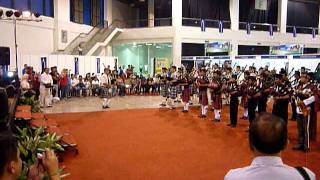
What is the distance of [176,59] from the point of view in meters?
22.1

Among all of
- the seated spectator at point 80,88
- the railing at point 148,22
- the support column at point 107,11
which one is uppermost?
the support column at point 107,11

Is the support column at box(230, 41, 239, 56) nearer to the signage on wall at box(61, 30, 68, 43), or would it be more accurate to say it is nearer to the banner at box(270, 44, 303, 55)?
the banner at box(270, 44, 303, 55)

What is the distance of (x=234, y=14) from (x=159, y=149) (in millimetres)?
19221

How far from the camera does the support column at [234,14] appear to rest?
24.1 m

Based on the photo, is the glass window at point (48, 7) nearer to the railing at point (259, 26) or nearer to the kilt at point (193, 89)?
the kilt at point (193, 89)

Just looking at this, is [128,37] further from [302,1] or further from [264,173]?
[264,173]

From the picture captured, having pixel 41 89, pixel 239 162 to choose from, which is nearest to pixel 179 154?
pixel 239 162

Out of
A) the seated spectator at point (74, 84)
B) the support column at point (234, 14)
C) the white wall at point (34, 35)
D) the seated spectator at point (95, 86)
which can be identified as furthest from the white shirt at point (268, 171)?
the support column at point (234, 14)

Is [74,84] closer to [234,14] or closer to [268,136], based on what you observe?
[234,14]

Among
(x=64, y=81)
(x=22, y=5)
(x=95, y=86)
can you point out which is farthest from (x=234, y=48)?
(x=22, y=5)

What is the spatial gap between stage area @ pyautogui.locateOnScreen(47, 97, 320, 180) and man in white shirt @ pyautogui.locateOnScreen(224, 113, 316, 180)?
146 inches

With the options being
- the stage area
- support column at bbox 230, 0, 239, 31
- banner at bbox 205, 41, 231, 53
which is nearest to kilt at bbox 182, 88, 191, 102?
the stage area

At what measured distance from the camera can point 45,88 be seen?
13367 millimetres

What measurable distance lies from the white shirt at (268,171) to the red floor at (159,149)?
3693 mm
